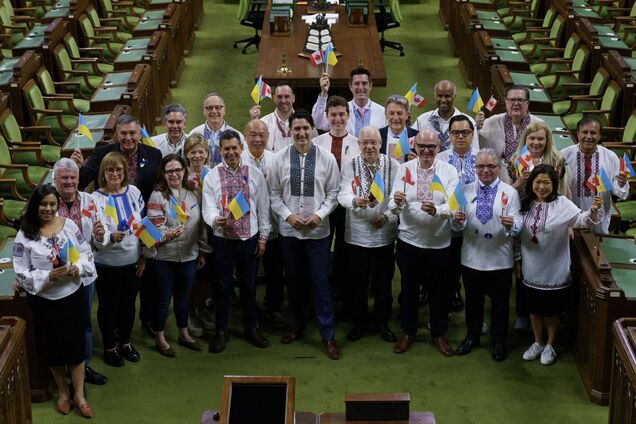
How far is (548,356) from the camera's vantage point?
7.34 meters

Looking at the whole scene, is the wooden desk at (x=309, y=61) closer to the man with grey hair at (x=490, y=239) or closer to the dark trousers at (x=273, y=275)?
the dark trousers at (x=273, y=275)

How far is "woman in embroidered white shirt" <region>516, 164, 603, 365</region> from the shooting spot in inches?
275

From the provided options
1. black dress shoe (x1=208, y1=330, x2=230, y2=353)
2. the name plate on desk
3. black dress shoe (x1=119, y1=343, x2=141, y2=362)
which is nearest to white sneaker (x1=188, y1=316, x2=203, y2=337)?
black dress shoe (x1=208, y1=330, x2=230, y2=353)

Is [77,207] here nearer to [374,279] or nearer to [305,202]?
[305,202]

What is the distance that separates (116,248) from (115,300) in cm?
35

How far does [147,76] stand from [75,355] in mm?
4215

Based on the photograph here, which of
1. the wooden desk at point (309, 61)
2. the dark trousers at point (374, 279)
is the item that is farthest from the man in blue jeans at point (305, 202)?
the wooden desk at point (309, 61)

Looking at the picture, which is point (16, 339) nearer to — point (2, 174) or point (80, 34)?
point (2, 174)

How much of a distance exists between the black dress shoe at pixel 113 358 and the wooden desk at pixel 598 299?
8.97 ft

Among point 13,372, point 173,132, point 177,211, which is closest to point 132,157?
point 173,132

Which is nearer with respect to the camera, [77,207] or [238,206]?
[77,207]

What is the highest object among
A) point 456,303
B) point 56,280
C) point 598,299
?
point 56,280

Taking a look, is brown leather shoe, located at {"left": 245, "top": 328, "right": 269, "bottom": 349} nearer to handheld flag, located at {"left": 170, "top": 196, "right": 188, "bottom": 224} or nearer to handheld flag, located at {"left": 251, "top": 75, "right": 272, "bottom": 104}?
handheld flag, located at {"left": 170, "top": 196, "right": 188, "bottom": 224}

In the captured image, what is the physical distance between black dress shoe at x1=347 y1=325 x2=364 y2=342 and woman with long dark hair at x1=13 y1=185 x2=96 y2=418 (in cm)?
171
